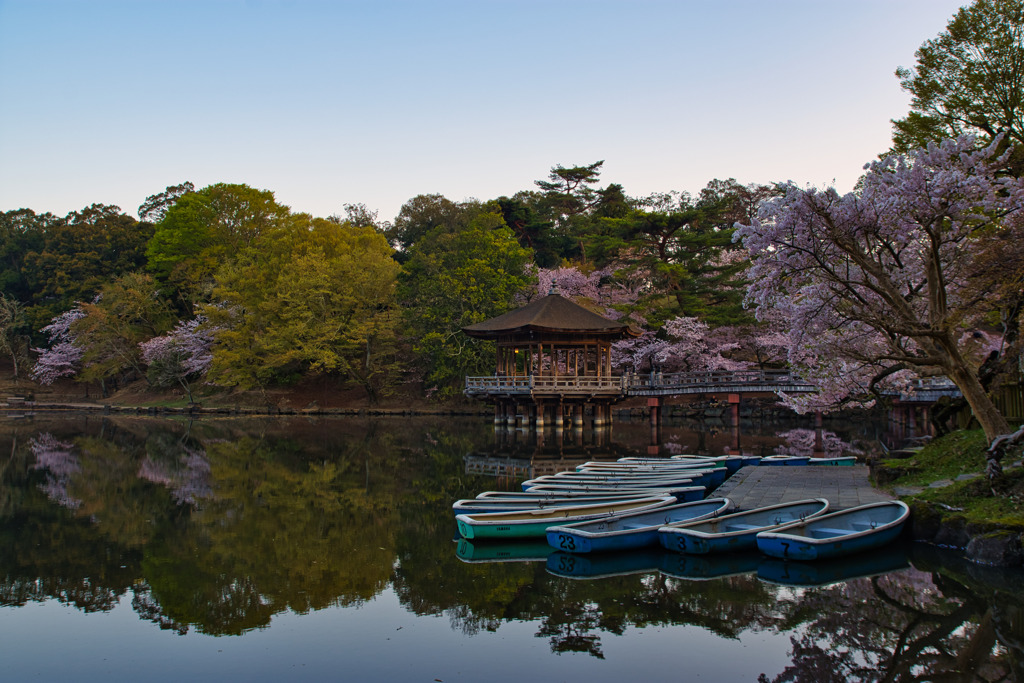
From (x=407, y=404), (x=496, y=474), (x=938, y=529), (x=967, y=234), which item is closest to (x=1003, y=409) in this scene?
(x=967, y=234)

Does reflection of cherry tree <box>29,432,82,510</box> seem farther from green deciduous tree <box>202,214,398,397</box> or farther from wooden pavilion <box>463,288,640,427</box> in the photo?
wooden pavilion <box>463,288,640,427</box>

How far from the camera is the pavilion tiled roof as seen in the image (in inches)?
1191

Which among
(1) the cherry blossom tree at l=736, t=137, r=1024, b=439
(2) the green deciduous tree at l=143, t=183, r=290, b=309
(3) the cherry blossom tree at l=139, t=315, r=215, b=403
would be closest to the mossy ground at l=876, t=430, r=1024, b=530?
(1) the cherry blossom tree at l=736, t=137, r=1024, b=439

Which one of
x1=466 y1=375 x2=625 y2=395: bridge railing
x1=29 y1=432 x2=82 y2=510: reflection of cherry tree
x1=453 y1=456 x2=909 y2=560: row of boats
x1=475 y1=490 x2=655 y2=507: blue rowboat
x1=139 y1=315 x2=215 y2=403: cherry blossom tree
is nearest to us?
x1=453 y1=456 x2=909 y2=560: row of boats

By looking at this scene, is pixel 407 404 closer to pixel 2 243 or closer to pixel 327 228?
pixel 327 228

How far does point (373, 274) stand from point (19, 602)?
35629mm

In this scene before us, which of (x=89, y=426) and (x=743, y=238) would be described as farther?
(x=89, y=426)

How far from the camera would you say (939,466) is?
13531 millimetres

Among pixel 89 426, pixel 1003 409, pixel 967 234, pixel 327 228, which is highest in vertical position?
pixel 327 228

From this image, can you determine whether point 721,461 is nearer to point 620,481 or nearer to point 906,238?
point 620,481

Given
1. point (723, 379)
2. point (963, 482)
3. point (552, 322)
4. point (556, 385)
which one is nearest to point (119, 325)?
point (552, 322)

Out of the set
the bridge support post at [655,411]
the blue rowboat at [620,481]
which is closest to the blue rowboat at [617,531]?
the blue rowboat at [620,481]

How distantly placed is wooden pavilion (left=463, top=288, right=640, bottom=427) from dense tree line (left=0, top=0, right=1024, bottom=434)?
5.62m

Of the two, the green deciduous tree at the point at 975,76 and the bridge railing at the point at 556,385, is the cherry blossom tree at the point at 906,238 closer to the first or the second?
the green deciduous tree at the point at 975,76
